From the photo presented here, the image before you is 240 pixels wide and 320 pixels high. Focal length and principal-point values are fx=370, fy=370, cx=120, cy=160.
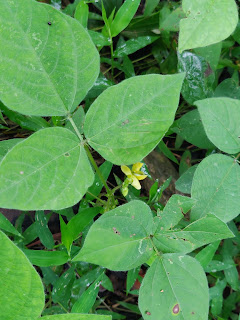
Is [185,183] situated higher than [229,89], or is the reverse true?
[229,89]

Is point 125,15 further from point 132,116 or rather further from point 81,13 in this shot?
point 132,116

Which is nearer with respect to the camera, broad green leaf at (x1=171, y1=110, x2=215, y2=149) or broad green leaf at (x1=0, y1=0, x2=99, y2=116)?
broad green leaf at (x1=0, y1=0, x2=99, y2=116)

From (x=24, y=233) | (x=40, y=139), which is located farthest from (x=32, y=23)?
(x=24, y=233)

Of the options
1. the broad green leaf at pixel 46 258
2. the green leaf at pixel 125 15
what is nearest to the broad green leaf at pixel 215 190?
the broad green leaf at pixel 46 258

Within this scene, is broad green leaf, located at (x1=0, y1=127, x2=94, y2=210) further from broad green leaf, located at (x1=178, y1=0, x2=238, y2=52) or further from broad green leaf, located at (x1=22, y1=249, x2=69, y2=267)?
broad green leaf, located at (x1=22, y1=249, x2=69, y2=267)

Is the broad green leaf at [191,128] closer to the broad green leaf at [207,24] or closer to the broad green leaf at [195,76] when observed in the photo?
the broad green leaf at [195,76]

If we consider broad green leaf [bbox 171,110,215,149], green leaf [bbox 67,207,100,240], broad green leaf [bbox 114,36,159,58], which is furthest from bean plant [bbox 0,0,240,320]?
broad green leaf [bbox 114,36,159,58]

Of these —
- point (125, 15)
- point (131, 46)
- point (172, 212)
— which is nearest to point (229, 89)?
point (131, 46)
